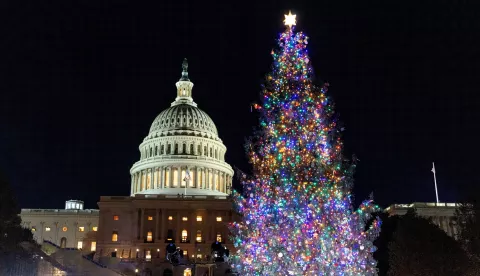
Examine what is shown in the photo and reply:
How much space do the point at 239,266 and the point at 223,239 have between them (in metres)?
66.4

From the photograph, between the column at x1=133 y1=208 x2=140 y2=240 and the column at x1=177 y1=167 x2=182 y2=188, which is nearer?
the column at x1=133 y1=208 x2=140 y2=240

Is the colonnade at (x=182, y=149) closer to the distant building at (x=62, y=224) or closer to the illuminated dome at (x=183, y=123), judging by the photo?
the illuminated dome at (x=183, y=123)

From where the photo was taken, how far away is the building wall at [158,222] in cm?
9150

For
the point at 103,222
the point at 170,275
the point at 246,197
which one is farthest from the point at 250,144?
the point at 103,222

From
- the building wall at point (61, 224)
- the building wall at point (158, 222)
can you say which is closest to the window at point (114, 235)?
the building wall at point (158, 222)

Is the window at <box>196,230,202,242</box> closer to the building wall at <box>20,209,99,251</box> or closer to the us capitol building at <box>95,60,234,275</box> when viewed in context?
the us capitol building at <box>95,60,234,275</box>

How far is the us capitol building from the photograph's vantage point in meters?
91.2

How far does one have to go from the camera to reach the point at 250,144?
27.9 metres

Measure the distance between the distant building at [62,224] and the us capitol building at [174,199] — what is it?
11.8 m

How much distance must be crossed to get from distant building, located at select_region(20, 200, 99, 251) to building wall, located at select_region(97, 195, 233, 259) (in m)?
18.0

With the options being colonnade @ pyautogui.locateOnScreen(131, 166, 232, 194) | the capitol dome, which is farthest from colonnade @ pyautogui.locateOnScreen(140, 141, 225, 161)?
colonnade @ pyautogui.locateOnScreen(131, 166, 232, 194)

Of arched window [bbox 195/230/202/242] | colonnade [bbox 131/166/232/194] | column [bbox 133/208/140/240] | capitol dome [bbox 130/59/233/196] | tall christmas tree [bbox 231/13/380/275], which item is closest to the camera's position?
tall christmas tree [bbox 231/13/380/275]

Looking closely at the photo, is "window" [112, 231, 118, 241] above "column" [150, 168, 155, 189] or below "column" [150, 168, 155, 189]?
below

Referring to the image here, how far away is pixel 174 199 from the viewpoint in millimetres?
95188
